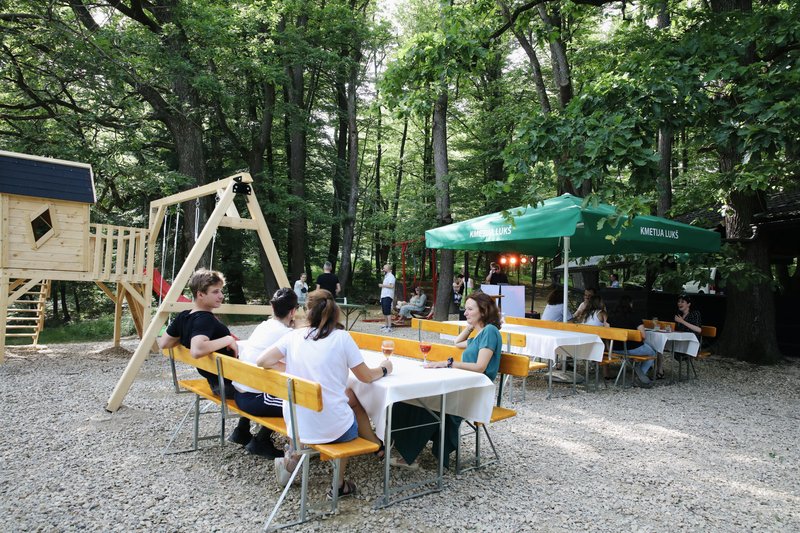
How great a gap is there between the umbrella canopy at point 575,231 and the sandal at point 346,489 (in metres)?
3.58

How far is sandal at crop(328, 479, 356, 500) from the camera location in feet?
11.7

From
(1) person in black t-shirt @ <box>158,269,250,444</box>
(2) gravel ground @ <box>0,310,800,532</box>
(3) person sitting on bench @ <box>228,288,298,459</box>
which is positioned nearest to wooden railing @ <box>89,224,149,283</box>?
(2) gravel ground @ <box>0,310,800,532</box>

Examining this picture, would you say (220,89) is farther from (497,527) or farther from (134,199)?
(497,527)

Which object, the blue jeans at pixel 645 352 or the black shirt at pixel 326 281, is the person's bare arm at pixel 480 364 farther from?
the black shirt at pixel 326 281

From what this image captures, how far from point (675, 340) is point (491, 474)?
16.0 feet

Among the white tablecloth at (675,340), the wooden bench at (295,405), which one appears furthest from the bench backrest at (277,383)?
the white tablecloth at (675,340)

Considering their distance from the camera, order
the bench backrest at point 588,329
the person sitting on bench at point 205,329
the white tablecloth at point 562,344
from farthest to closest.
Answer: the bench backrest at point 588,329 < the white tablecloth at point 562,344 < the person sitting on bench at point 205,329

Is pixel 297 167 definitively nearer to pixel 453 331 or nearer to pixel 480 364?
pixel 453 331

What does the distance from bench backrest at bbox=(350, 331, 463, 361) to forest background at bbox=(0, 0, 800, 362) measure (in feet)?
7.67

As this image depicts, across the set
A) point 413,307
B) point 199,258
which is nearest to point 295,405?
point 199,258

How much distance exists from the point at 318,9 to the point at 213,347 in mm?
16403

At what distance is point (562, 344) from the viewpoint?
643 cm

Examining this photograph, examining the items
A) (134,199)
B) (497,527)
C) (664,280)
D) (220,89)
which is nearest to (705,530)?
(497,527)

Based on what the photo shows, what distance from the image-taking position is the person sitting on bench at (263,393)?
12.5 feet
